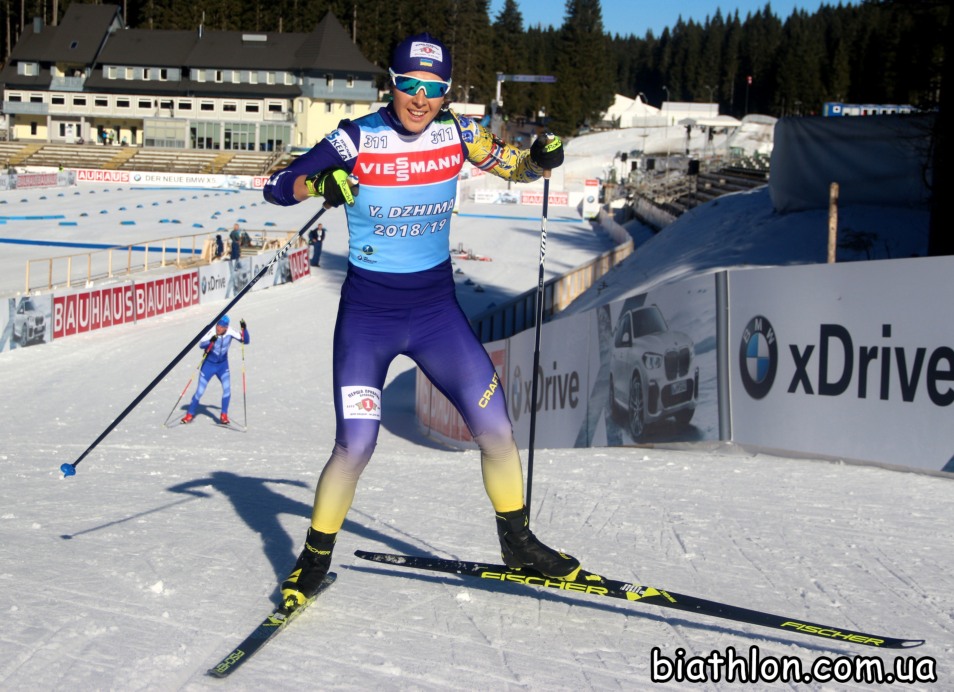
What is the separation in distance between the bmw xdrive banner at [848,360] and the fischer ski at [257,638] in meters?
4.65

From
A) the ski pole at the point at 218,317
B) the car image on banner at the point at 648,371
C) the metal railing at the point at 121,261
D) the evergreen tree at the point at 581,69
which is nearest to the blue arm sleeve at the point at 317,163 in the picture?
the ski pole at the point at 218,317

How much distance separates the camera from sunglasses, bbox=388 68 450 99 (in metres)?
4.47

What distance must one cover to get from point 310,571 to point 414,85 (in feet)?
6.71

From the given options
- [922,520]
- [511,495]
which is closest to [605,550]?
[511,495]

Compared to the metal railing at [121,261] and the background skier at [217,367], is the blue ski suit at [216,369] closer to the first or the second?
the background skier at [217,367]

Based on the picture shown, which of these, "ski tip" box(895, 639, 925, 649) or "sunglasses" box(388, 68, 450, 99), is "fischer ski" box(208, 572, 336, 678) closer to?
"sunglasses" box(388, 68, 450, 99)

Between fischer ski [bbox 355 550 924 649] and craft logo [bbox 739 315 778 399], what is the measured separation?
4.23 m

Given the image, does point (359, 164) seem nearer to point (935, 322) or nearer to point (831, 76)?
point (935, 322)

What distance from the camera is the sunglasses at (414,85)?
4473 mm

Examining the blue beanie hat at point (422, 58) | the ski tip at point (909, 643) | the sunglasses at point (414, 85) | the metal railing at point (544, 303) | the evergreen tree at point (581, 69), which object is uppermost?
the evergreen tree at point (581, 69)

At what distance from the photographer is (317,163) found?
4441 mm

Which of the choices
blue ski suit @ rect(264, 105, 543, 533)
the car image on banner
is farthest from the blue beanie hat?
the car image on banner

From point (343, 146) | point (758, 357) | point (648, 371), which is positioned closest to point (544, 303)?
point (648, 371)

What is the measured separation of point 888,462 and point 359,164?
488cm
